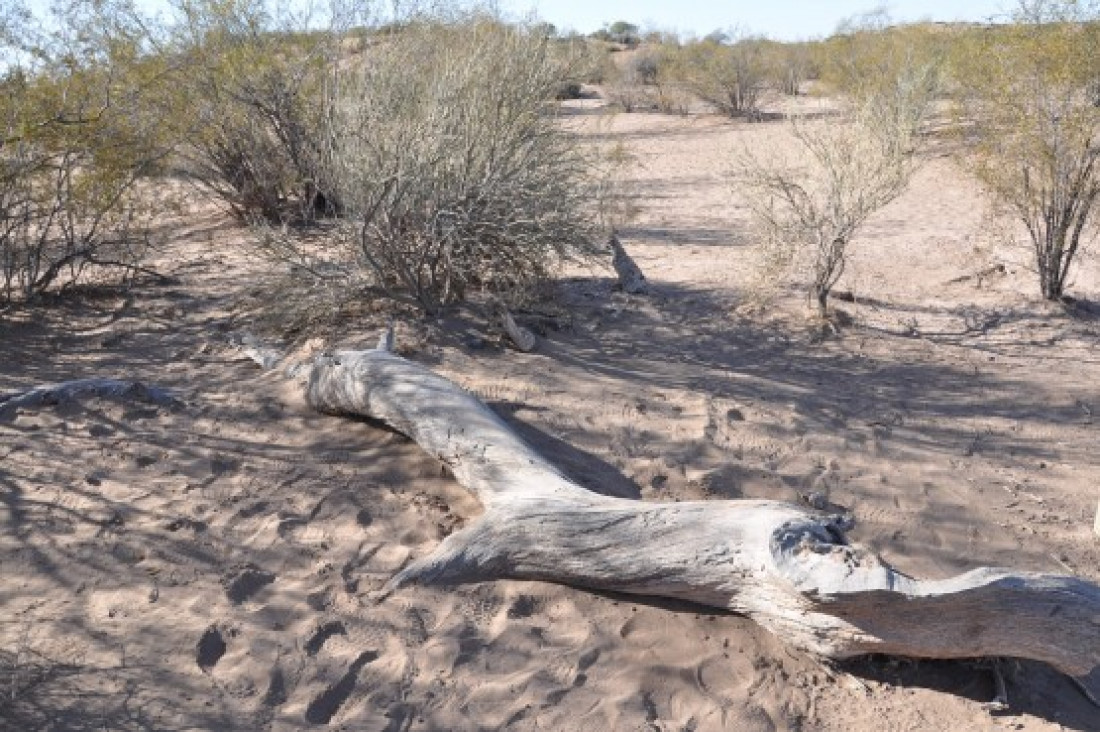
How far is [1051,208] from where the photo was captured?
7.29 m

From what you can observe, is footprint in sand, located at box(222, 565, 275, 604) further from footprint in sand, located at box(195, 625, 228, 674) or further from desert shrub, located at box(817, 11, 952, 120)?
desert shrub, located at box(817, 11, 952, 120)

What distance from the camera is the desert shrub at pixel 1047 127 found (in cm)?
701

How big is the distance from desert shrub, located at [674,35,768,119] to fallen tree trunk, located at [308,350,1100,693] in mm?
17887

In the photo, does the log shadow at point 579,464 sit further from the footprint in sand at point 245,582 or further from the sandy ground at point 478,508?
the footprint in sand at point 245,582

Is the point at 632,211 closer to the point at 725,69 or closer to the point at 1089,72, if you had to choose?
the point at 1089,72

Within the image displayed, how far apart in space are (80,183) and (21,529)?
3.75 m

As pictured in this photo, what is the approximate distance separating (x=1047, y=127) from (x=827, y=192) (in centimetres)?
171

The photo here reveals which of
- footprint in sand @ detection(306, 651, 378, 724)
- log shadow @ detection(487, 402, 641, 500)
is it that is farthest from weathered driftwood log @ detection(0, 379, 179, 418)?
footprint in sand @ detection(306, 651, 378, 724)

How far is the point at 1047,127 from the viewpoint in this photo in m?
7.02

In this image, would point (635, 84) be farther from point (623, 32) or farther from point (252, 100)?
point (623, 32)

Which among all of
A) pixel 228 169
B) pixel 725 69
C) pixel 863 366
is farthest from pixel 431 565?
pixel 725 69

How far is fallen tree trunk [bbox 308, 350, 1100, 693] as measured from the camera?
298 cm

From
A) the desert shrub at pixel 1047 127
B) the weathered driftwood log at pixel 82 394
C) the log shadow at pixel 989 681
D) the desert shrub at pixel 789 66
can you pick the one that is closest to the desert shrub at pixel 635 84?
the desert shrub at pixel 789 66


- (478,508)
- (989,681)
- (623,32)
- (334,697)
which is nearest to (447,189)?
(478,508)
